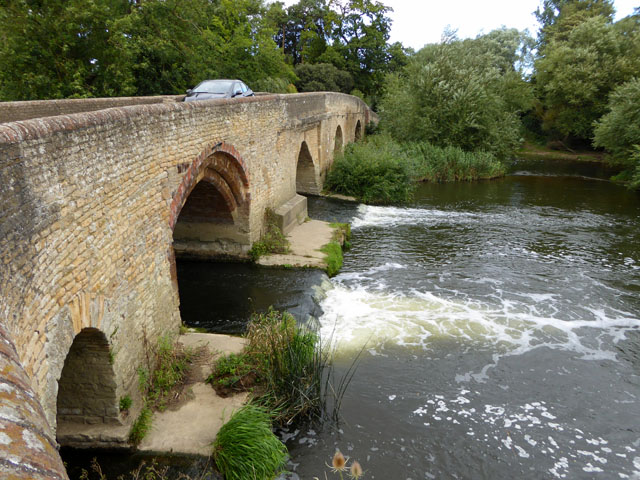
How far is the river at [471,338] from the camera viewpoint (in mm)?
7008

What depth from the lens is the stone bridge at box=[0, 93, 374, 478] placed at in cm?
412

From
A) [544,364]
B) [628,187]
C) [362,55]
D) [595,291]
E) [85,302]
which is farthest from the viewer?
[362,55]

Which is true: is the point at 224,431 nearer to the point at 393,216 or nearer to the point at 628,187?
the point at 393,216

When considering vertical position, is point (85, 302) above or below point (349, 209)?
above

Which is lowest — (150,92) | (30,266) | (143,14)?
(30,266)

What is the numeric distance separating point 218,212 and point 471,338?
23.0 feet

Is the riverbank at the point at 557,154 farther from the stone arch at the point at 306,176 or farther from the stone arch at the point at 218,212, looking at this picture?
the stone arch at the point at 218,212

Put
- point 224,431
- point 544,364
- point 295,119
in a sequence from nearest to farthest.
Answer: point 224,431 → point 544,364 → point 295,119

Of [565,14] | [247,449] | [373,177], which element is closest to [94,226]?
[247,449]

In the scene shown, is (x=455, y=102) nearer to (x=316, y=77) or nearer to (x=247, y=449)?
(x=316, y=77)

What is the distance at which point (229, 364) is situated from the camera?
7.82 meters

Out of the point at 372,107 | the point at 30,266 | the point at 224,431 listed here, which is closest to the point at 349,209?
the point at 224,431

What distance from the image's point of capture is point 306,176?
2217 cm

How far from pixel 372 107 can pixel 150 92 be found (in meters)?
24.9
